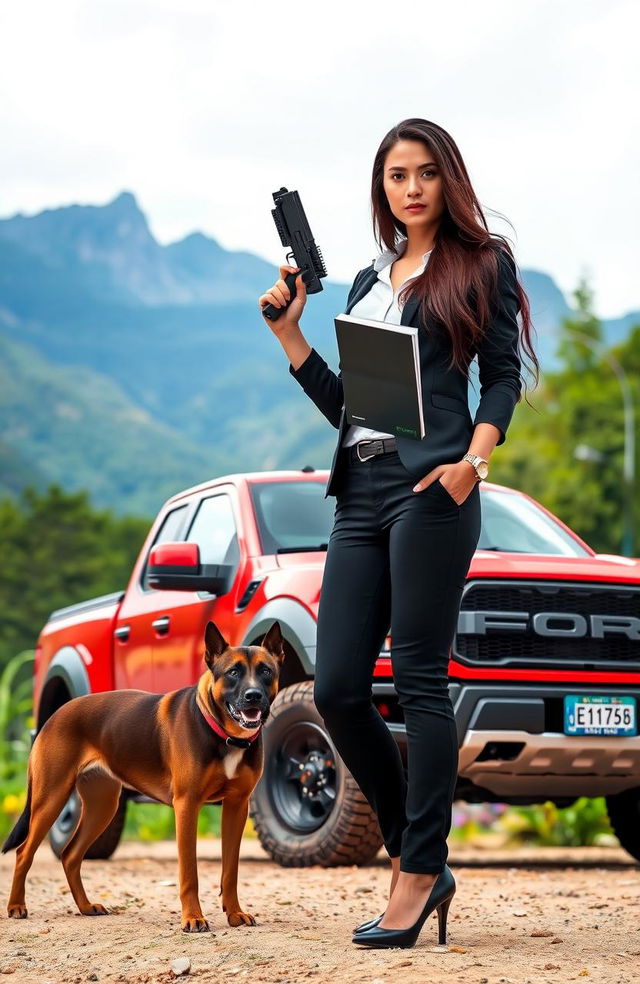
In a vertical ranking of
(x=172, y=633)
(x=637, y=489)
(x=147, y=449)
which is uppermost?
(x=147, y=449)

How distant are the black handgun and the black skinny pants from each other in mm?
513

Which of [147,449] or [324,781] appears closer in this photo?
[324,781]

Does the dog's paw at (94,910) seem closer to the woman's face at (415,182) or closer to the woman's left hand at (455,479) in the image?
the woman's left hand at (455,479)

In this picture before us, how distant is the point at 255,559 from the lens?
282 inches

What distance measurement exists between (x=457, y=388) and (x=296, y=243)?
68 centimetres

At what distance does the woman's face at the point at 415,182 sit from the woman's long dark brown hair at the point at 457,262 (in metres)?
0.02

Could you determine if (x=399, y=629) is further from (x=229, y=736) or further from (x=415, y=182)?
(x=415, y=182)

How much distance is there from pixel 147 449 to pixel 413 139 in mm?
159199

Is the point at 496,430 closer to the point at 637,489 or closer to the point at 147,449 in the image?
the point at 637,489

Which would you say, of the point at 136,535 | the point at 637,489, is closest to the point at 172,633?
the point at 637,489

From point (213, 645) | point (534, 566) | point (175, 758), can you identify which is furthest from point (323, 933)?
point (534, 566)

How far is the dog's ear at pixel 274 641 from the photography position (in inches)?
204

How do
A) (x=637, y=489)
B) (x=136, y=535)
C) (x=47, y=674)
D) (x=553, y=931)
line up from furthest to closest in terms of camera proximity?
(x=136, y=535), (x=637, y=489), (x=47, y=674), (x=553, y=931)

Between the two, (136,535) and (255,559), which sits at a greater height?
(136,535)
